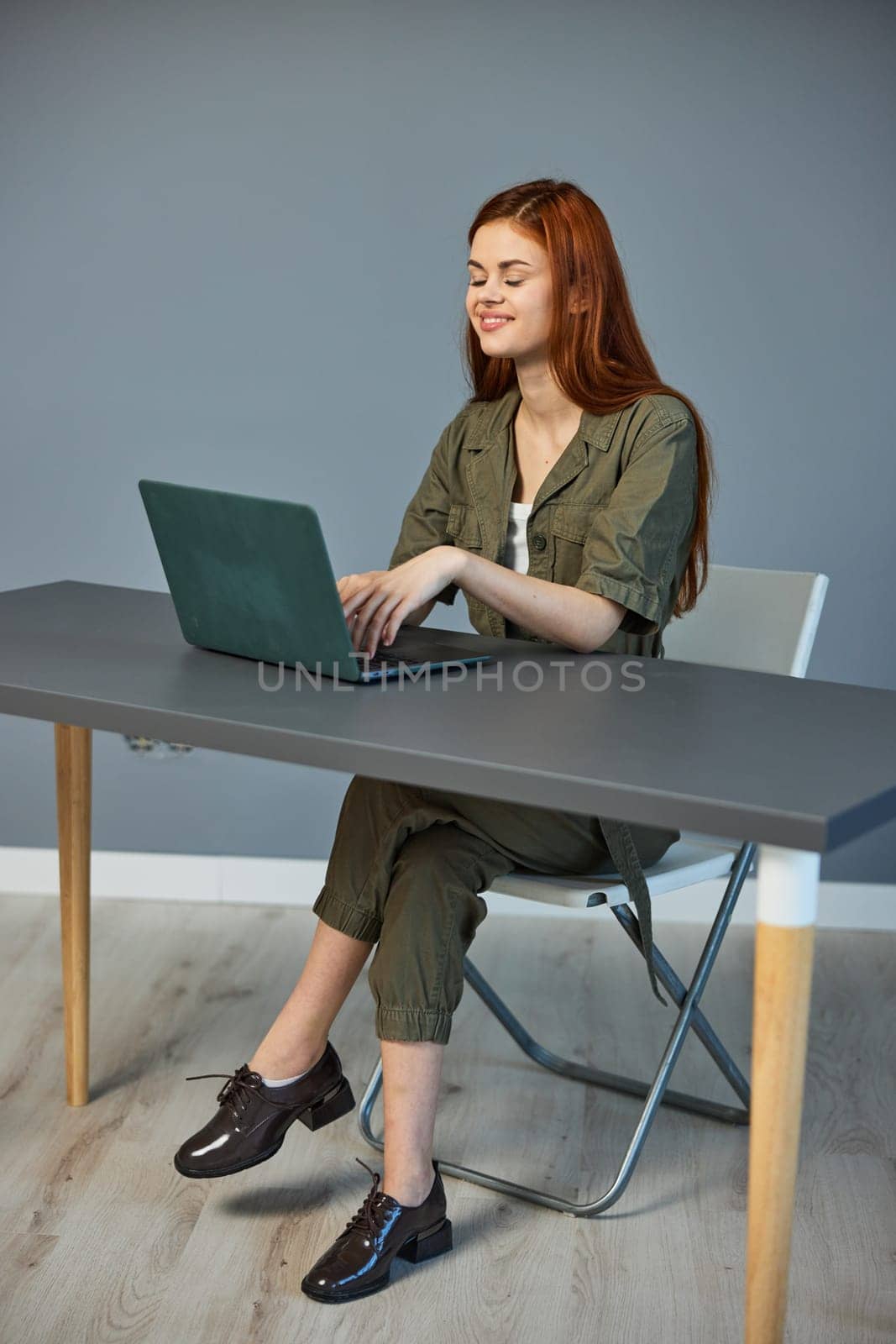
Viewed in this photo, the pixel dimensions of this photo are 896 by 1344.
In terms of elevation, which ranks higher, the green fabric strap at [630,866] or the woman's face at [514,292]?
the woman's face at [514,292]

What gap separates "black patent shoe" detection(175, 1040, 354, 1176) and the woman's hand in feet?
2.16

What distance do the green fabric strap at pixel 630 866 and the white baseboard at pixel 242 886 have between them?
1444 mm

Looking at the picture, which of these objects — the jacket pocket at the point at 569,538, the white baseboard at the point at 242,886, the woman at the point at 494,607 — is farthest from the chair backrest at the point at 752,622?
the white baseboard at the point at 242,886

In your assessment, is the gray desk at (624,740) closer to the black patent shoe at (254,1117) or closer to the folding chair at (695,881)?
the folding chair at (695,881)

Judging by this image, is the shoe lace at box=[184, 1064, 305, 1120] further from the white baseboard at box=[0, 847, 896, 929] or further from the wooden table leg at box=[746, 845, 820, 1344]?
the white baseboard at box=[0, 847, 896, 929]

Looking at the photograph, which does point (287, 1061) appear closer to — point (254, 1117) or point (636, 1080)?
point (254, 1117)

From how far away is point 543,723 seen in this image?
1.62m

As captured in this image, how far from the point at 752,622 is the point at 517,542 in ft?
1.36

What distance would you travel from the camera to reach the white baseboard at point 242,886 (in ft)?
11.4

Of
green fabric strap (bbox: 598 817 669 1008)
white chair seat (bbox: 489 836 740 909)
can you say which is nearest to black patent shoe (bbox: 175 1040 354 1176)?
white chair seat (bbox: 489 836 740 909)

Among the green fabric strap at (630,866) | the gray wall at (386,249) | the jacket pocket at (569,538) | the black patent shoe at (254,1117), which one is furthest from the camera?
the gray wall at (386,249)

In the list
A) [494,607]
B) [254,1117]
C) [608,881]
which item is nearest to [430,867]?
[608,881]

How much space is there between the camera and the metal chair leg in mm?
2170

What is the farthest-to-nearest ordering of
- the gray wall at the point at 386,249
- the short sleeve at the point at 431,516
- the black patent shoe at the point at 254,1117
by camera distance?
the gray wall at the point at 386,249 < the short sleeve at the point at 431,516 < the black patent shoe at the point at 254,1117
